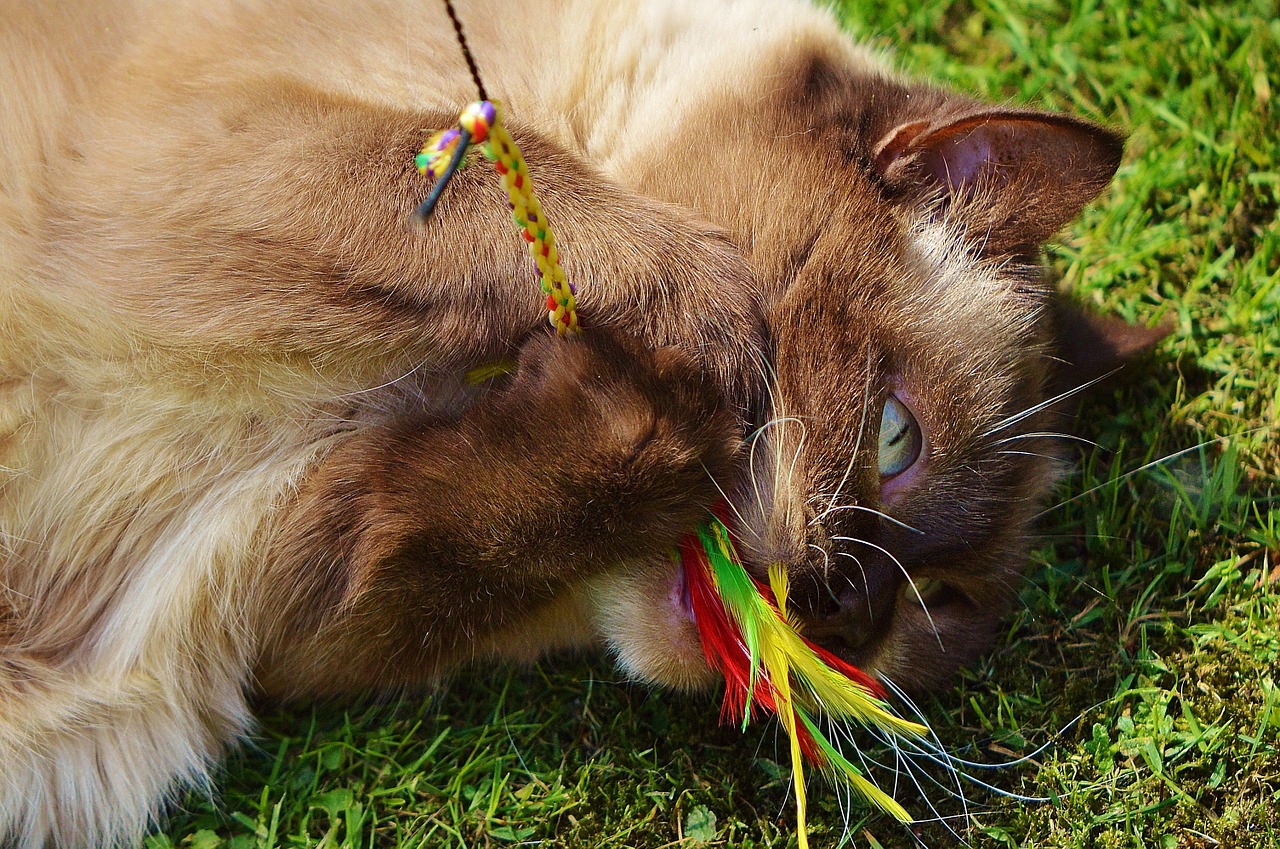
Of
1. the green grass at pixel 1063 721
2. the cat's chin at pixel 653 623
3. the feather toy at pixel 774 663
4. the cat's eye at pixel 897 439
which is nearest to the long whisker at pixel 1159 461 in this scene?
the green grass at pixel 1063 721

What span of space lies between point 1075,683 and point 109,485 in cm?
226

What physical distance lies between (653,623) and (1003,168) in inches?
51.4

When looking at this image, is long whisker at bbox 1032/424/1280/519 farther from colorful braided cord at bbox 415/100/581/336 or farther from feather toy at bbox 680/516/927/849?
colorful braided cord at bbox 415/100/581/336

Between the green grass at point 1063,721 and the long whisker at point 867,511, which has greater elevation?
the long whisker at point 867,511

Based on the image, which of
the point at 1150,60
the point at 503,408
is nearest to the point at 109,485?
the point at 503,408

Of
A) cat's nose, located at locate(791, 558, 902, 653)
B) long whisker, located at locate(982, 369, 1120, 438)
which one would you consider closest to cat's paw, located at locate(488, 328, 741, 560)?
cat's nose, located at locate(791, 558, 902, 653)

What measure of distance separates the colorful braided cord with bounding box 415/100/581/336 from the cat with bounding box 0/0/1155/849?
0.08 metres

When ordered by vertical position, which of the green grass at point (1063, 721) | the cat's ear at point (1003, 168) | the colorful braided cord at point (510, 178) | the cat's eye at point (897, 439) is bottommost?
the green grass at point (1063, 721)

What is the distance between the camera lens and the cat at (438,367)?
7.25 ft

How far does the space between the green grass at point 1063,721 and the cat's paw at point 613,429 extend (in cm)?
71

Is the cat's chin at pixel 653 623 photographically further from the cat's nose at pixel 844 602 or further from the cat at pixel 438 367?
the cat's nose at pixel 844 602

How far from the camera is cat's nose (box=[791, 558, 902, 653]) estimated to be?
2.33 metres

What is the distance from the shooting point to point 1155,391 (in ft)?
10.6

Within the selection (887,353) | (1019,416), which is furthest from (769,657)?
(1019,416)
